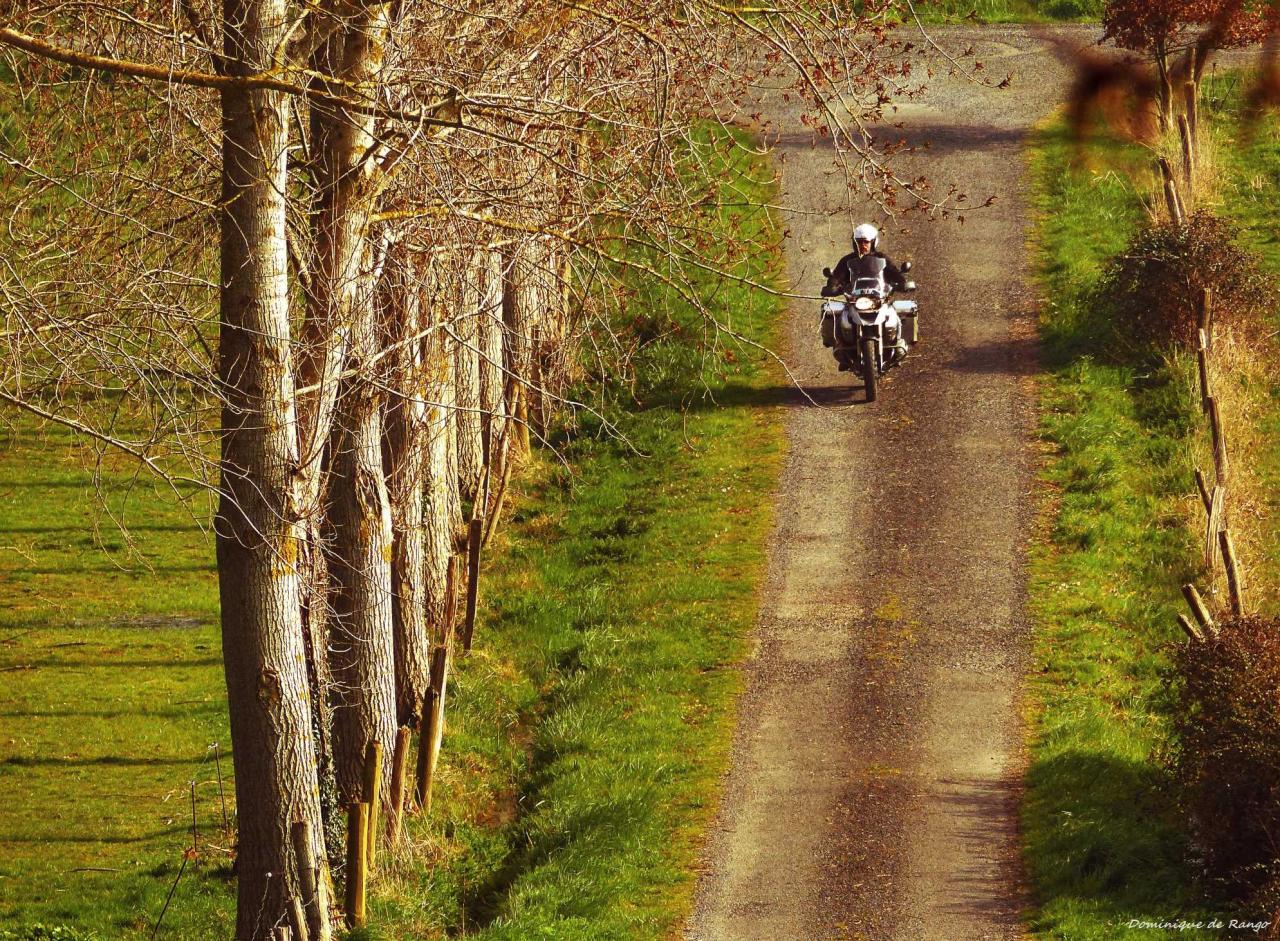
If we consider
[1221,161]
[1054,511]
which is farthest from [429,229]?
[1221,161]

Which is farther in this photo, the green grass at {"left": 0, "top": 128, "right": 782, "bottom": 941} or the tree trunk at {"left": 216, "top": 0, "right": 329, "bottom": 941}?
the green grass at {"left": 0, "top": 128, "right": 782, "bottom": 941}

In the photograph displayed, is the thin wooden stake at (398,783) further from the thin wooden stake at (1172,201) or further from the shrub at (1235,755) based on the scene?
the thin wooden stake at (1172,201)

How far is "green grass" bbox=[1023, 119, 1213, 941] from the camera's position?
1197 centimetres

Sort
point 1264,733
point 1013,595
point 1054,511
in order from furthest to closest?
point 1054,511 < point 1013,595 < point 1264,733

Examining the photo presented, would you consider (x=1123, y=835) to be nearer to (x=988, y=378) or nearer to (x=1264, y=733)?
(x=1264, y=733)

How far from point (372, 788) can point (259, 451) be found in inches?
136

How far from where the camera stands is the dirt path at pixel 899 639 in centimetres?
1219

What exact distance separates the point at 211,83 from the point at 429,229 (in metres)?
3.76

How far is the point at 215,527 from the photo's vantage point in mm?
10797

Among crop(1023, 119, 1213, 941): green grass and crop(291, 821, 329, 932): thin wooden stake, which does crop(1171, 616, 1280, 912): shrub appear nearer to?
crop(1023, 119, 1213, 941): green grass

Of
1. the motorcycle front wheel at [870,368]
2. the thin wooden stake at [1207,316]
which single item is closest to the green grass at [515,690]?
the motorcycle front wheel at [870,368]

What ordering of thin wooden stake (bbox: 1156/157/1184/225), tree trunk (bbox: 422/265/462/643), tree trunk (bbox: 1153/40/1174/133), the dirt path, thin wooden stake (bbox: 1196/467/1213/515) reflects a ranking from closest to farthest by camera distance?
the dirt path, tree trunk (bbox: 422/265/462/643), thin wooden stake (bbox: 1196/467/1213/515), thin wooden stake (bbox: 1156/157/1184/225), tree trunk (bbox: 1153/40/1174/133)

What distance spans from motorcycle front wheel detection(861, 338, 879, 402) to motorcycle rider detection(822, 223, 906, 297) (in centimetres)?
75

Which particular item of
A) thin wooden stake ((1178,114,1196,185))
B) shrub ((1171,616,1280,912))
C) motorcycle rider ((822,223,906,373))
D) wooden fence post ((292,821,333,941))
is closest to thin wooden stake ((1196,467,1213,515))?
shrub ((1171,616,1280,912))
